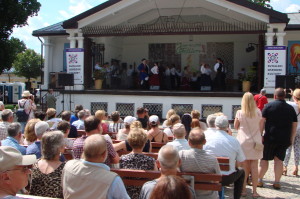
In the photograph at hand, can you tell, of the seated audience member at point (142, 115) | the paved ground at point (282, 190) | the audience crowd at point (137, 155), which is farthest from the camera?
the seated audience member at point (142, 115)

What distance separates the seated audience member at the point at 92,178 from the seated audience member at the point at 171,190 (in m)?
1.21

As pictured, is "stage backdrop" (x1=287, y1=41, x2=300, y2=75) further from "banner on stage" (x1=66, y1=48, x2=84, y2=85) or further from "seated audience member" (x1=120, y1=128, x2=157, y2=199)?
"seated audience member" (x1=120, y1=128, x2=157, y2=199)

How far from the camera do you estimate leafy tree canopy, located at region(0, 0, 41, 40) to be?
748 inches

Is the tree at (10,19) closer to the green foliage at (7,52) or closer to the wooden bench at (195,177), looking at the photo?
the green foliage at (7,52)

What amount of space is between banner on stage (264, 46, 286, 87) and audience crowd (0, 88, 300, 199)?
7.36 m

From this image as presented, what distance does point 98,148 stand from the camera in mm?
3291

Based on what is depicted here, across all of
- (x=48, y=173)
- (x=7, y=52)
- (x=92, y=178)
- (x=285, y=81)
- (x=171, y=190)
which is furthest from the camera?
(x=7, y=52)

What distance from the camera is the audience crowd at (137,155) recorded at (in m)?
2.57

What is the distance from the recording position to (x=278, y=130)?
6371 millimetres

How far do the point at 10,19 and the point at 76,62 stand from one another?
5.62 m

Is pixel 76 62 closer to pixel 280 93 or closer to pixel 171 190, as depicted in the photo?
pixel 280 93

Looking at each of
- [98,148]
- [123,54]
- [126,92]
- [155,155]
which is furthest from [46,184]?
[123,54]

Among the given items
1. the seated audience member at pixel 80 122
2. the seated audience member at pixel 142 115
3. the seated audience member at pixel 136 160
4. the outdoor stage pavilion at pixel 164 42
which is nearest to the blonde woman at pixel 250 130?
the seated audience member at pixel 142 115

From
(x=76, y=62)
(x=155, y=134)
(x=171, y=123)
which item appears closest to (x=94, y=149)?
(x=155, y=134)
